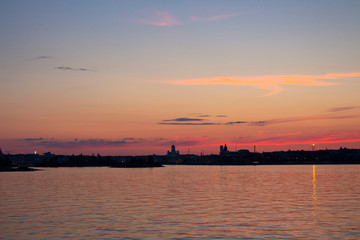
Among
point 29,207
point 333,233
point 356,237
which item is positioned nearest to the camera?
point 356,237

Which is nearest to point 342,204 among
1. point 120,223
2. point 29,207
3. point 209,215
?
point 209,215

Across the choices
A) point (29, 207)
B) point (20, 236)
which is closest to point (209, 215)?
point (20, 236)

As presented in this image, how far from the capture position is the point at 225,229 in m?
39.5

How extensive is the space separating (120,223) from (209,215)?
10882 mm

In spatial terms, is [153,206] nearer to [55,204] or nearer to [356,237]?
[55,204]

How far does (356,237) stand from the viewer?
35094mm

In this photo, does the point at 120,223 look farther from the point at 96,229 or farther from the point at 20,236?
the point at 20,236

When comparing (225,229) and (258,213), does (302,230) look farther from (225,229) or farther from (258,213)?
(258,213)

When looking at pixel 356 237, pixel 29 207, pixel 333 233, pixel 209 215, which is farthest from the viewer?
pixel 29 207

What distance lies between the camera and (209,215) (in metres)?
48.9

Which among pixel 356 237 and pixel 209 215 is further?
pixel 209 215

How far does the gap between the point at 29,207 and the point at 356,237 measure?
4093 centimetres

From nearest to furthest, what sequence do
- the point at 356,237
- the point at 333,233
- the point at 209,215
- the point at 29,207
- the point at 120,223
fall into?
Answer: the point at 356,237 < the point at 333,233 < the point at 120,223 < the point at 209,215 < the point at 29,207

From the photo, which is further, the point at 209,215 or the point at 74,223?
the point at 209,215
